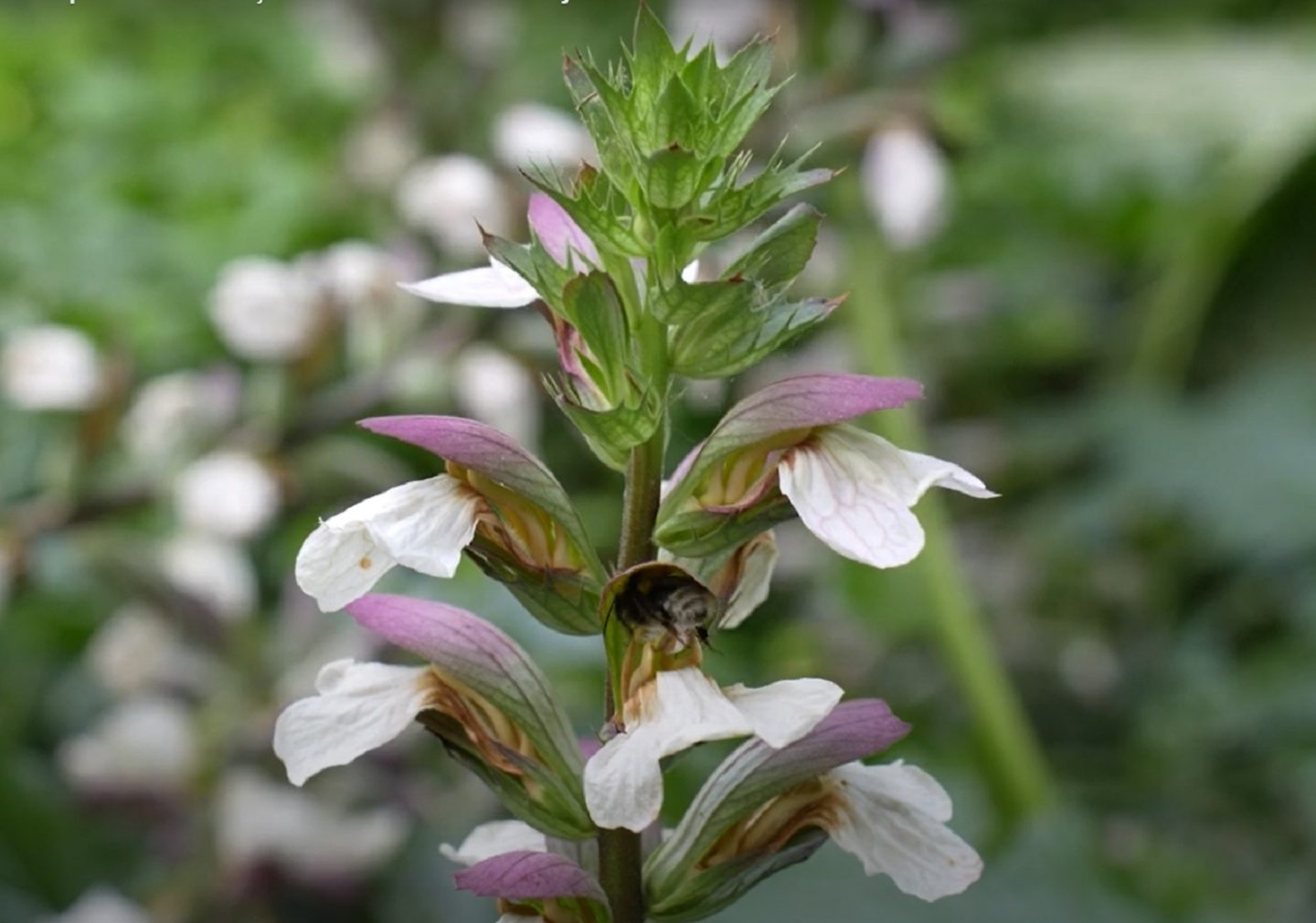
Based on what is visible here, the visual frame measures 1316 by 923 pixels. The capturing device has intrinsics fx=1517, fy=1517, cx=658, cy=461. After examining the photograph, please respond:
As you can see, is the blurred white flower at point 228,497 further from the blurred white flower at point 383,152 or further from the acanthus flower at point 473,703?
the blurred white flower at point 383,152

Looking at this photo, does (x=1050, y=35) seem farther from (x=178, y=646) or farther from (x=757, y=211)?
(x=757, y=211)

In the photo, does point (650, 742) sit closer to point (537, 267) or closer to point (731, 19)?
point (537, 267)

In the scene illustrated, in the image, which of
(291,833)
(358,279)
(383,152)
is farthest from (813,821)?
(383,152)

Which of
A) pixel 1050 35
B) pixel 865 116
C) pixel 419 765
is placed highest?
pixel 865 116

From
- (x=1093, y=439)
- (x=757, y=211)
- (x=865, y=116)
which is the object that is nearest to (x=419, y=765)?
(x=865, y=116)

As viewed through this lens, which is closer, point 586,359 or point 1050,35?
point 586,359

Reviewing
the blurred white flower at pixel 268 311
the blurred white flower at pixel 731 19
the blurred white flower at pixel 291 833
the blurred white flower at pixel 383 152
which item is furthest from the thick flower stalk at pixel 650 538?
the blurred white flower at pixel 383 152
